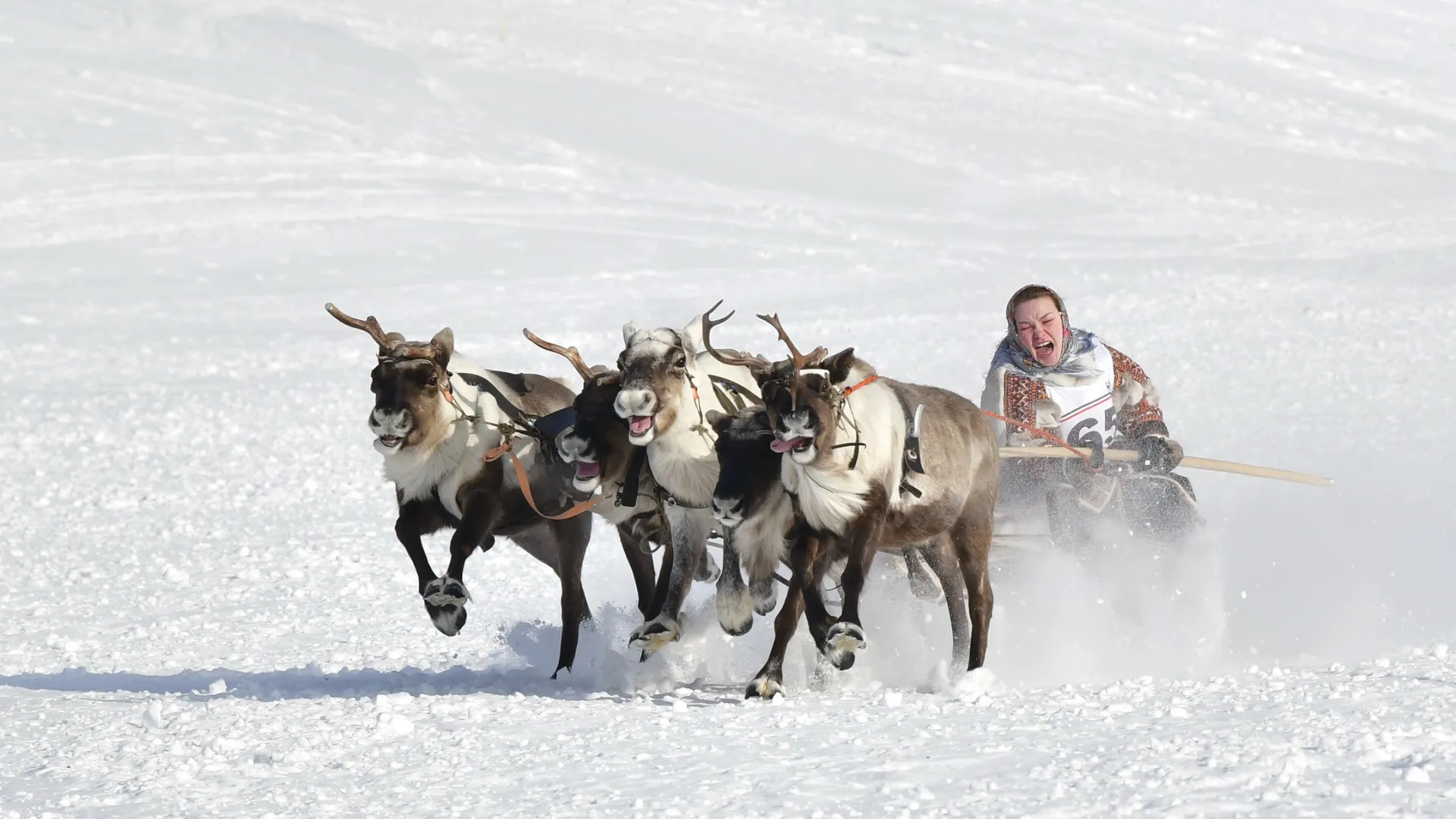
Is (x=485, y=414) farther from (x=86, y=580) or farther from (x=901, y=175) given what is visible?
(x=901, y=175)

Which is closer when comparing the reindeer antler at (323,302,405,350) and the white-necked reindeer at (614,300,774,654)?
the white-necked reindeer at (614,300,774,654)

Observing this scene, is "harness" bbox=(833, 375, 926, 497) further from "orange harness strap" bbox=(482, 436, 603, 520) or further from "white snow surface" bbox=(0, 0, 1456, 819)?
"orange harness strap" bbox=(482, 436, 603, 520)

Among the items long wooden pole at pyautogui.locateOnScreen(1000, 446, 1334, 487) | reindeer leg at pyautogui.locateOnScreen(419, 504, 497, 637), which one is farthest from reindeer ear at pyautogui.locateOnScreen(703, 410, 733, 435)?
long wooden pole at pyautogui.locateOnScreen(1000, 446, 1334, 487)

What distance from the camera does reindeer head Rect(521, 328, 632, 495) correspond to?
22.3 ft

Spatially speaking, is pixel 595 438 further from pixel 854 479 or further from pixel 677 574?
pixel 854 479

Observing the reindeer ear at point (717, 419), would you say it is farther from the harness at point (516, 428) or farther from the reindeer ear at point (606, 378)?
the harness at point (516, 428)

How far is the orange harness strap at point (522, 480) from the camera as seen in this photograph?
7141 mm

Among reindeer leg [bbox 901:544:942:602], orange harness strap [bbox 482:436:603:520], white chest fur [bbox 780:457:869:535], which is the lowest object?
reindeer leg [bbox 901:544:942:602]

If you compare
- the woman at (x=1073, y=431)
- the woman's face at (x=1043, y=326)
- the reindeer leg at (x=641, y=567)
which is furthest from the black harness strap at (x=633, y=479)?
the woman's face at (x=1043, y=326)

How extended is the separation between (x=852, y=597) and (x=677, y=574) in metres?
0.93

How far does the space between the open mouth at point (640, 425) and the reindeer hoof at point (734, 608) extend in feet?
2.21

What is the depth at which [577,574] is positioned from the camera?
7672mm

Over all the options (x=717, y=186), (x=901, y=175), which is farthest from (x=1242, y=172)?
(x=717, y=186)

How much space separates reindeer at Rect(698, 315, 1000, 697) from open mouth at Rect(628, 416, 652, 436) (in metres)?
0.39
